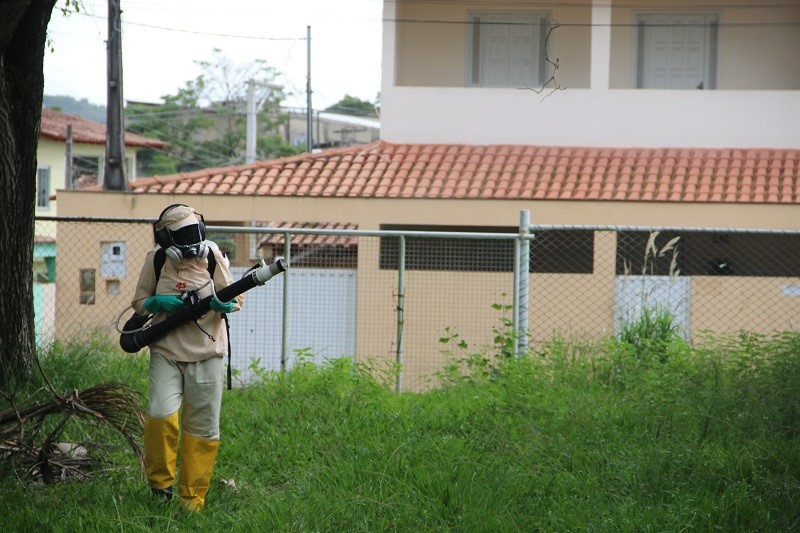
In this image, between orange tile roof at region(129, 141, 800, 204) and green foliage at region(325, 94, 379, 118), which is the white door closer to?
orange tile roof at region(129, 141, 800, 204)

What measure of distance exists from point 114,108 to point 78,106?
36732 millimetres

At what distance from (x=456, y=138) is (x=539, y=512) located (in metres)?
11.6

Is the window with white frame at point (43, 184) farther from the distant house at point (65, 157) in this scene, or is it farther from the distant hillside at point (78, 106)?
the distant hillside at point (78, 106)

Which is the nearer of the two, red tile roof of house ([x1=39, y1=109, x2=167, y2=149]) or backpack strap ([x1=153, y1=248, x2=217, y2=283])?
backpack strap ([x1=153, y1=248, x2=217, y2=283])

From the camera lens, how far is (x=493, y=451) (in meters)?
7.00

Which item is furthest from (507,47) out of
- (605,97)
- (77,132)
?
(77,132)

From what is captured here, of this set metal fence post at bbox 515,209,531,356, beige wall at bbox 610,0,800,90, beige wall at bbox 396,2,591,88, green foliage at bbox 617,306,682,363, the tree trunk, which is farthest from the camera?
beige wall at bbox 396,2,591,88

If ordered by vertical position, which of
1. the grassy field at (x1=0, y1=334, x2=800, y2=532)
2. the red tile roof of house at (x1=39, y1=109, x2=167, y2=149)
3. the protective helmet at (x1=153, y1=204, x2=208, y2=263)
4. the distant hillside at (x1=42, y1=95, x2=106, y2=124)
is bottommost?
the grassy field at (x1=0, y1=334, x2=800, y2=532)

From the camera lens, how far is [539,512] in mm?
5824

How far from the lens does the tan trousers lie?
5.74 meters

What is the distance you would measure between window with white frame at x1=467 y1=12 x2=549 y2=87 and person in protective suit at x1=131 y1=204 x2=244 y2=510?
489 inches

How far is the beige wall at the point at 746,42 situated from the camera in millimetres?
16797


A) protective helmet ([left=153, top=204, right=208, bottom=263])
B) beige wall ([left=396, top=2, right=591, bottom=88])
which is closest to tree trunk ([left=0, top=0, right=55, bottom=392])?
protective helmet ([left=153, top=204, right=208, bottom=263])

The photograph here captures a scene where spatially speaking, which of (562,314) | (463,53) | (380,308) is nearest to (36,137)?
(380,308)
